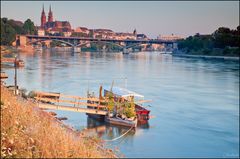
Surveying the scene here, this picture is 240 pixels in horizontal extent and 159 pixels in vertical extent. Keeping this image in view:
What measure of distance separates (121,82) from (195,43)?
249 feet

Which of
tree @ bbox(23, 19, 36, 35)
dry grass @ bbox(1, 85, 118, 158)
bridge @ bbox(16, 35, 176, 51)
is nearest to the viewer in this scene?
dry grass @ bbox(1, 85, 118, 158)

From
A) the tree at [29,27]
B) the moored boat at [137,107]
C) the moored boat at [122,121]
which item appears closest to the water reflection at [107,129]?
the moored boat at [122,121]

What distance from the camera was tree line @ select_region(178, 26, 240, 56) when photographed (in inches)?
3772

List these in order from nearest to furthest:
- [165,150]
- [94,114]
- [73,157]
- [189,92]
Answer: [73,157], [165,150], [94,114], [189,92]

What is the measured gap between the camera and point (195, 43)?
112562mm

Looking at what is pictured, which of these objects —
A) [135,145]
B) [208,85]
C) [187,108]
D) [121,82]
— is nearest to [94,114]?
[135,145]

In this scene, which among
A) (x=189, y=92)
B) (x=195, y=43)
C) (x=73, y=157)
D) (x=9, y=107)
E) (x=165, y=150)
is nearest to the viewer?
(x=73, y=157)

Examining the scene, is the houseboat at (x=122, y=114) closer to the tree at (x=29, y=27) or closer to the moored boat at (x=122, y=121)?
the moored boat at (x=122, y=121)

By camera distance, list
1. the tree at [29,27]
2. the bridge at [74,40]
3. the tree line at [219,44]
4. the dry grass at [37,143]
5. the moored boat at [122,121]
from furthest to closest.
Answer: the tree at [29,27] → the bridge at [74,40] → the tree line at [219,44] → the moored boat at [122,121] → the dry grass at [37,143]

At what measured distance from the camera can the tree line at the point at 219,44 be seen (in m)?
95.8

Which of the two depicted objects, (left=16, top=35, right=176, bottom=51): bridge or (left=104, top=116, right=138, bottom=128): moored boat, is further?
(left=16, top=35, right=176, bottom=51): bridge

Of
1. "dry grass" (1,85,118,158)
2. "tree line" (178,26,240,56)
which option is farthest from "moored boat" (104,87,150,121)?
"tree line" (178,26,240,56)

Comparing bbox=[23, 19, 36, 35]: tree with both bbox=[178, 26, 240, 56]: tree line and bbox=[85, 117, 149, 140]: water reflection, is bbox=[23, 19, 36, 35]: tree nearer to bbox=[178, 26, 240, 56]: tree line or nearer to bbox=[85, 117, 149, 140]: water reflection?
bbox=[178, 26, 240, 56]: tree line

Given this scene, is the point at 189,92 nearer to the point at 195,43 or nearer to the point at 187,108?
the point at 187,108
